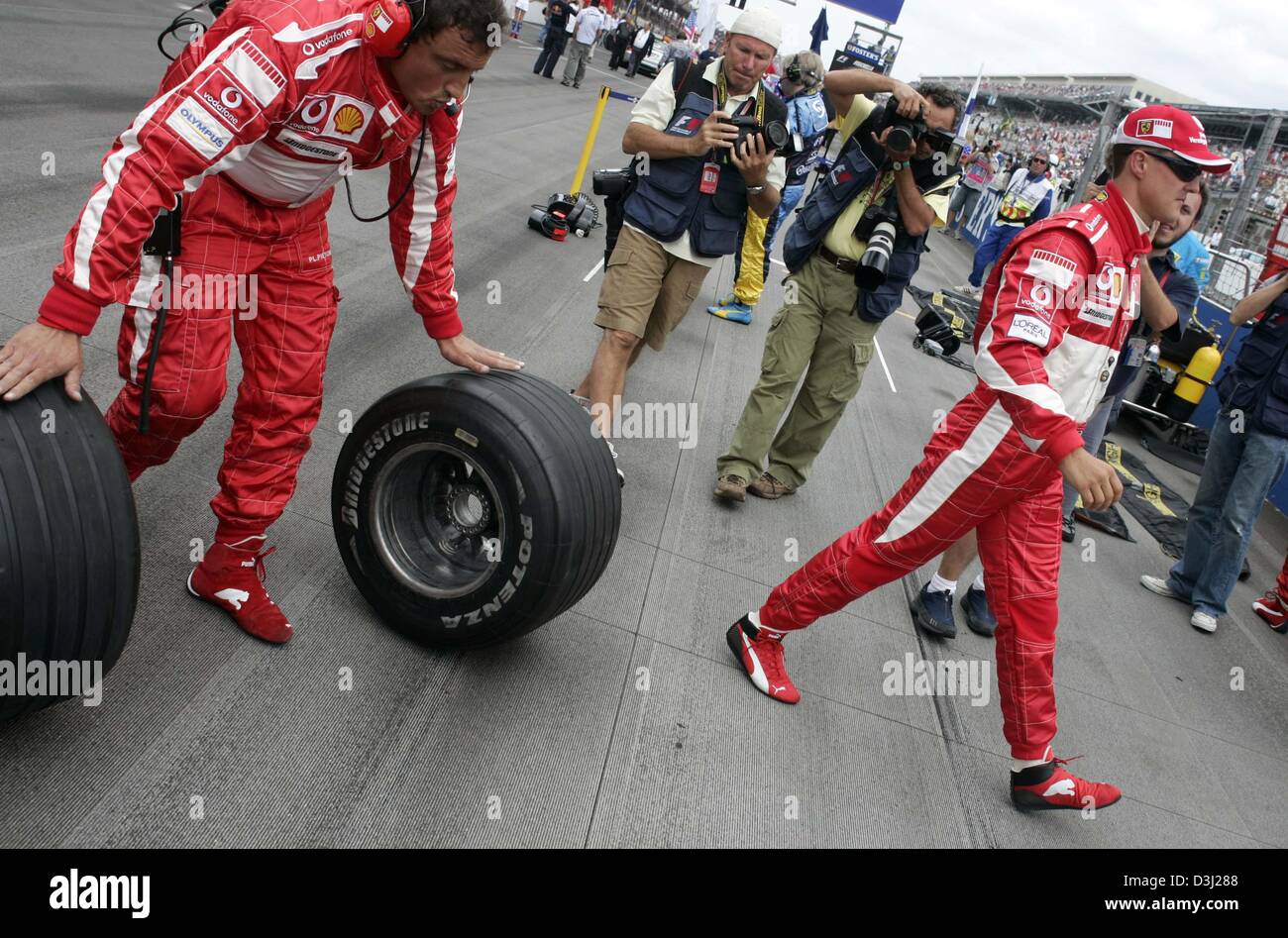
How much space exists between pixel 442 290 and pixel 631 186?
1.88 meters

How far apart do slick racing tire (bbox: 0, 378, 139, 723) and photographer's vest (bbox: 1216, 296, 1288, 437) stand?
18.3 ft

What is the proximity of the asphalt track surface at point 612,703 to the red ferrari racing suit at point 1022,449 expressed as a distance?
54 cm

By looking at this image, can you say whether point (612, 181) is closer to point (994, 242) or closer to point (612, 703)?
point (612, 703)

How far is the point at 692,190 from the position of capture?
4699 millimetres

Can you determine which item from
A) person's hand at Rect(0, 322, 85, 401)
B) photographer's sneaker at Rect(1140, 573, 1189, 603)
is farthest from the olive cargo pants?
person's hand at Rect(0, 322, 85, 401)

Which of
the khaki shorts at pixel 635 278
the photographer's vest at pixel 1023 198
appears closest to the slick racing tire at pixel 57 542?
the khaki shorts at pixel 635 278

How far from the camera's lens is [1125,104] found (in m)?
15.7

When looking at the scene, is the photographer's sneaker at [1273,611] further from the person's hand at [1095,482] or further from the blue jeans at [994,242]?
the blue jeans at [994,242]

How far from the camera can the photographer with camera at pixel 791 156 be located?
5652mm

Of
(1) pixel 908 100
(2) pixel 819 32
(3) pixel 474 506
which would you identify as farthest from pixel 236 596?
(2) pixel 819 32

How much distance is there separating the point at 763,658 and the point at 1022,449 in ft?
4.03

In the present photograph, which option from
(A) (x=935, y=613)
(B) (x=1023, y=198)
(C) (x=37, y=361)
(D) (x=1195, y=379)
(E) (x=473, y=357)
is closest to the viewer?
(C) (x=37, y=361)

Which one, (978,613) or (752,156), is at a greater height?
(752,156)

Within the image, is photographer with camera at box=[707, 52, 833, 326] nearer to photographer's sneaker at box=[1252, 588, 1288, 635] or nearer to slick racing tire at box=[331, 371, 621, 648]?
slick racing tire at box=[331, 371, 621, 648]
